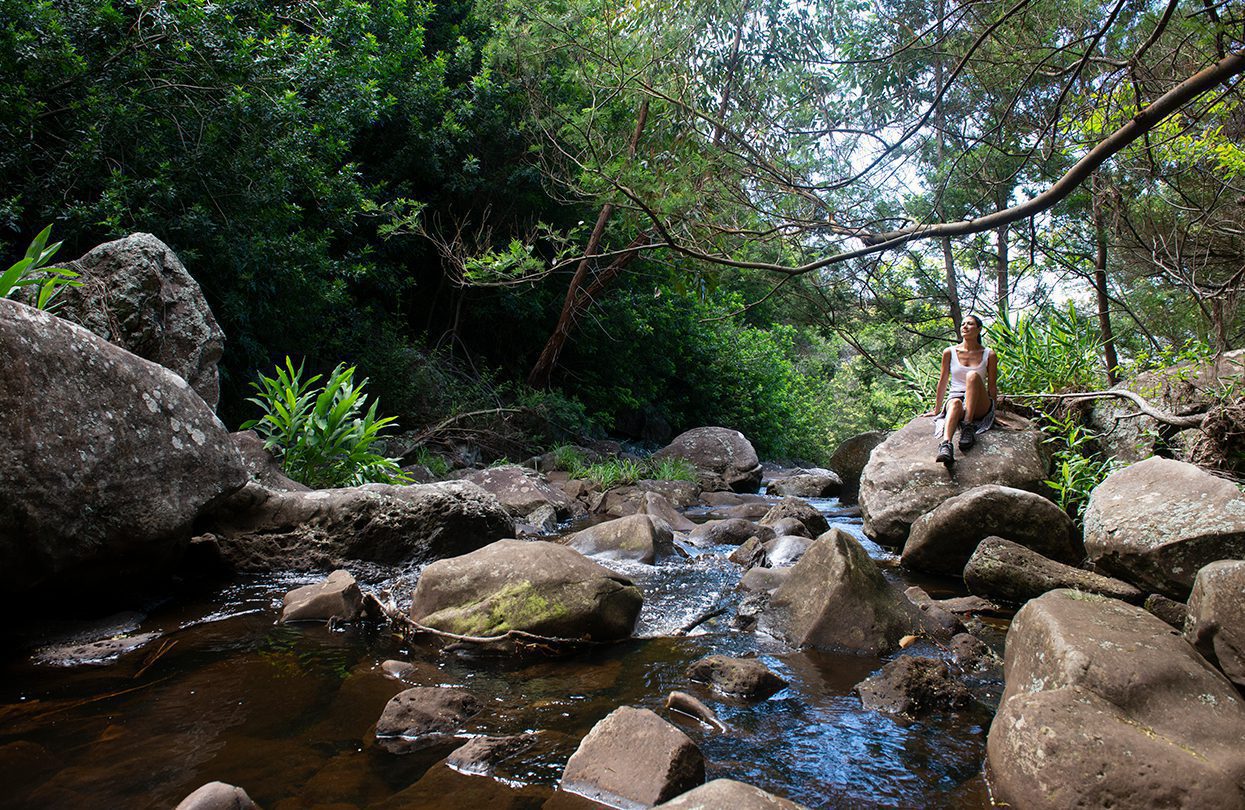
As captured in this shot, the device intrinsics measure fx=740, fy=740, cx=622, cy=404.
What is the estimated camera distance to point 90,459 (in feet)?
12.2

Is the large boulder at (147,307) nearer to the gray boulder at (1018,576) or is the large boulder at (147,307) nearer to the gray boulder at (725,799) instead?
the gray boulder at (725,799)

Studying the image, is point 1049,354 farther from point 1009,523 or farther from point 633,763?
point 633,763

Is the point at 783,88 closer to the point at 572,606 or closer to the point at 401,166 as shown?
the point at 572,606

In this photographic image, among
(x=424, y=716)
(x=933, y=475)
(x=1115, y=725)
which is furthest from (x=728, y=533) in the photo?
(x=1115, y=725)

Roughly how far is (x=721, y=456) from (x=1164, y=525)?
8.53m

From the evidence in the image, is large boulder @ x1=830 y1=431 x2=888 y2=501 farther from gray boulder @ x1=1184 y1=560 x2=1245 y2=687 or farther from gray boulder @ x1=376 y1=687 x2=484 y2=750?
gray boulder @ x1=376 y1=687 x2=484 y2=750

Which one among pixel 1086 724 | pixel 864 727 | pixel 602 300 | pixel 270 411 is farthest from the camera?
pixel 602 300

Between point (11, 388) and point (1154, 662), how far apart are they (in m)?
4.89

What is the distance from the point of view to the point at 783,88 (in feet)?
17.8

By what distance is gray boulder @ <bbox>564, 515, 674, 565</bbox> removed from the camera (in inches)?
234

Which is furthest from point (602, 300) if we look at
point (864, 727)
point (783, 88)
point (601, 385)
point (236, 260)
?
point (864, 727)

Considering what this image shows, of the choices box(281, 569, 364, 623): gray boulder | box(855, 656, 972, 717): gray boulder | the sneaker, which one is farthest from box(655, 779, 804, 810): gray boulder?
the sneaker

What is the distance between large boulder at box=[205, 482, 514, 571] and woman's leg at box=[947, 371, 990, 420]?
4.51m

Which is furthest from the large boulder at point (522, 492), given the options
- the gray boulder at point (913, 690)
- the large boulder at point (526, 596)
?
the gray boulder at point (913, 690)
